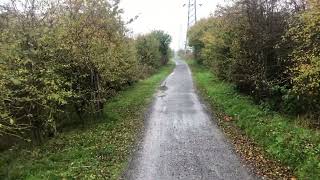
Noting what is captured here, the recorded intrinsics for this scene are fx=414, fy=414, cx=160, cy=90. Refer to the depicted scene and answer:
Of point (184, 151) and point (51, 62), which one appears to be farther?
point (51, 62)

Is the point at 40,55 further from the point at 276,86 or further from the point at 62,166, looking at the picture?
the point at 276,86

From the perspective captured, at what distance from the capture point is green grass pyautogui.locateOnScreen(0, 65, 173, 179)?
38.5 feet

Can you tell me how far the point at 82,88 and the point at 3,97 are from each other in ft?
24.7

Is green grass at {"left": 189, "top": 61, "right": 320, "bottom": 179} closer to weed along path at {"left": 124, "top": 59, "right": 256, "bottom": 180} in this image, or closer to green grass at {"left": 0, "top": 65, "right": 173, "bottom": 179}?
weed along path at {"left": 124, "top": 59, "right": 256, "bottom": 180}

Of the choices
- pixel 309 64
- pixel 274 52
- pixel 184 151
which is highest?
pixel 274 52

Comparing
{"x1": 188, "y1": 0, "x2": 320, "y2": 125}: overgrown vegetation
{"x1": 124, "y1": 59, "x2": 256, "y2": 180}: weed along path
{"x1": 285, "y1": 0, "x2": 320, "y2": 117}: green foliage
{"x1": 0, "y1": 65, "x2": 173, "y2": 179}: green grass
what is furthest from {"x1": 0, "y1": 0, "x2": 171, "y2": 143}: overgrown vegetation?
{"x1": 285, "y1": 0, "x2": 320, "y2": 117}: green foliage

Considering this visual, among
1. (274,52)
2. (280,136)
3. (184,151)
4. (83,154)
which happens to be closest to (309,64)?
(280,136)

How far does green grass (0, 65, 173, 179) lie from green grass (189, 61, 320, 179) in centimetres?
436

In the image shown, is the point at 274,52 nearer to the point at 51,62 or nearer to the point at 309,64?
the point at 309,64

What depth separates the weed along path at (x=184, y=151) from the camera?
36.9 feet

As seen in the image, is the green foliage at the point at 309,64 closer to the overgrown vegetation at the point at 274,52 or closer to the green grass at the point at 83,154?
the overgrown vegetation at the point at 274,52

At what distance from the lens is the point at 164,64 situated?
227 feet

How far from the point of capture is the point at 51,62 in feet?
51.7

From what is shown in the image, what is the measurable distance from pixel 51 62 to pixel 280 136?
875 cm
